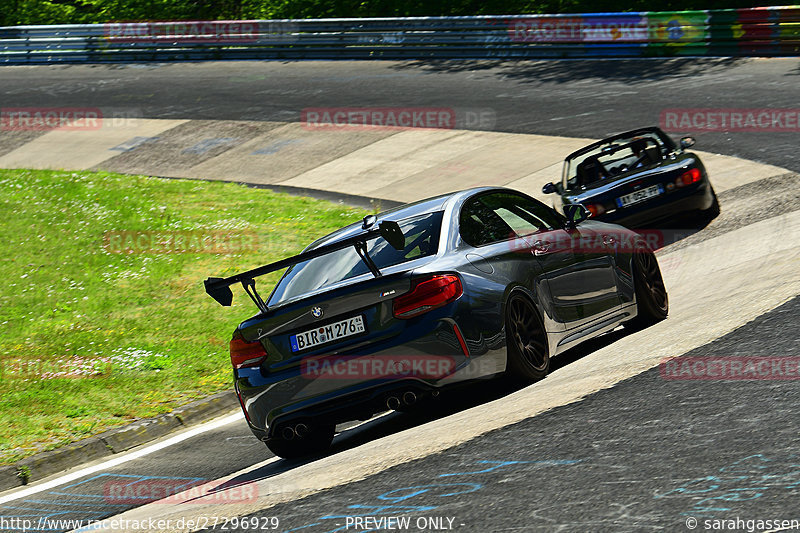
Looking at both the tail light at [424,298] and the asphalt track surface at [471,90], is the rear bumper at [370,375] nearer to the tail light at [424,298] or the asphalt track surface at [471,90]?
the tail light at [424,298]

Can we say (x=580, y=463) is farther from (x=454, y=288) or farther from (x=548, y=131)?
(x=548, y=131)

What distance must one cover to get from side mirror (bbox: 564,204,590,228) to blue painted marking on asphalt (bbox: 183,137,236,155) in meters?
14.7

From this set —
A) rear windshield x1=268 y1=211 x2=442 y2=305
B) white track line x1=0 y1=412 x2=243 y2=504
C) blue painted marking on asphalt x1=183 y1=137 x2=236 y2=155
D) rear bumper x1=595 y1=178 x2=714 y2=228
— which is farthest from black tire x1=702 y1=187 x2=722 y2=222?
blue painted marking on asphalt x1=183 y1=137 x2=236 y2=155

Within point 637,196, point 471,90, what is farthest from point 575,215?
point 471,90

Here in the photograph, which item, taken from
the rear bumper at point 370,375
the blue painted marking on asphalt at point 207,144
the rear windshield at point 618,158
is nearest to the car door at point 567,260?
the rear bumper at point 370,375

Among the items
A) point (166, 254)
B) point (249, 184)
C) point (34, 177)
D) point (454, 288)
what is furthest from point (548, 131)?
point (454, 288)

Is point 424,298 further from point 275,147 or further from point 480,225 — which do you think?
point 275,147

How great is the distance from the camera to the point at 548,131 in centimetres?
1923

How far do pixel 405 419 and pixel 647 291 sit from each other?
251 cm


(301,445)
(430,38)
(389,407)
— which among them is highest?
(430,38)

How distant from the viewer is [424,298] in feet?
21.0

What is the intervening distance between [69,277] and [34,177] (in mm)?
5543

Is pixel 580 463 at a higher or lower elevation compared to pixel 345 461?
higher

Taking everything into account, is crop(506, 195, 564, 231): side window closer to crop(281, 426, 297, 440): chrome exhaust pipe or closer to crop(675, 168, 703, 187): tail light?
crop(281, 426, 297, 440): chrome exhaust pipe
